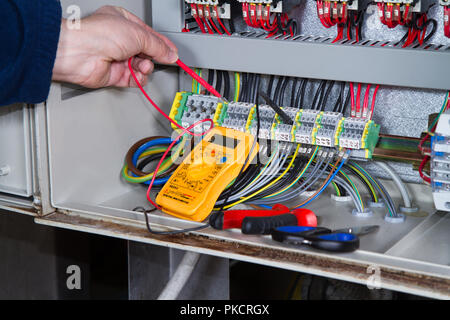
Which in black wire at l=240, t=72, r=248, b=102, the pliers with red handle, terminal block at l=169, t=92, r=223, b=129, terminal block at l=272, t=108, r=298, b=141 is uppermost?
black wire at l=240, t=72, r=248, b=102

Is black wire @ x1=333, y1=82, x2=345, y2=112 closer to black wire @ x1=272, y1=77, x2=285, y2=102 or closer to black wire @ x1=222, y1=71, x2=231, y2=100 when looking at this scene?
black wire @ x1=272, y1=77, x2=285, y2=102

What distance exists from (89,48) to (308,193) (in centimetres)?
56

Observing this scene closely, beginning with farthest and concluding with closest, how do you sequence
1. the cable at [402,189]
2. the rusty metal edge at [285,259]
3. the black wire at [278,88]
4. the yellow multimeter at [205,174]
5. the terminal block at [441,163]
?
the black wire at [278,88]
the cable at [402,189]
the yellow multimeter at [205,174]
the terminal block at [441,163]
the rusty metal edge at [285,259]

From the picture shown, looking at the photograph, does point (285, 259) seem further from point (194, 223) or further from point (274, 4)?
point (274, 4)

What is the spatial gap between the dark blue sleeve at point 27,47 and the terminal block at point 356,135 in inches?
22.4

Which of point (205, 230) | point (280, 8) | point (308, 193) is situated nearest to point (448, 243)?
point (308, 193)

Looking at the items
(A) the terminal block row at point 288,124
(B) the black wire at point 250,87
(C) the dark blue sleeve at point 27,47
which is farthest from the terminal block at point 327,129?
(C) the dark blue sleeve at point 27,47

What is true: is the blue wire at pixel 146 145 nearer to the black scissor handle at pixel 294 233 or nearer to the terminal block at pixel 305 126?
the terminal block at pixel 305 126

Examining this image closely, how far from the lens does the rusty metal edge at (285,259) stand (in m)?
0.87

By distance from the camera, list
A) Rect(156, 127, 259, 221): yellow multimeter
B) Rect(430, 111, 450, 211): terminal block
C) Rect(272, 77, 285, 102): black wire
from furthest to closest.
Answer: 1. Rect(272, 77, 285, 102): black wire
2. Rect(156, 127, 259, 221): yellow multimeter
3. Rect(430, 111, 450, 211): terminal block

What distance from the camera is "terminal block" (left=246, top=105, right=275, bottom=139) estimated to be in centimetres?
121

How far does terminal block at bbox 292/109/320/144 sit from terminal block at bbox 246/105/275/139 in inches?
2.1

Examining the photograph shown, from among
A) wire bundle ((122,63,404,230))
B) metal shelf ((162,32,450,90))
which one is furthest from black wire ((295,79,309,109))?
metal shelf ((162,32,450,90))

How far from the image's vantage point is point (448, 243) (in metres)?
1.05
